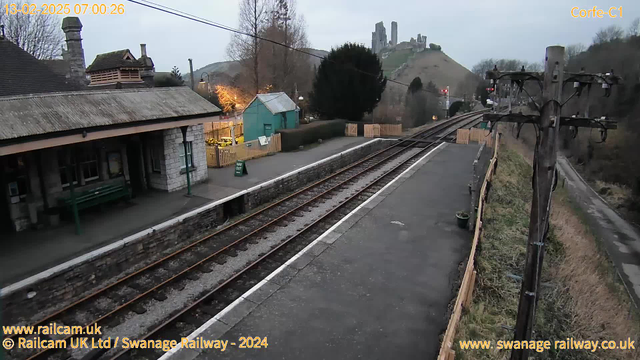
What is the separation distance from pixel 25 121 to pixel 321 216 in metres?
8.82

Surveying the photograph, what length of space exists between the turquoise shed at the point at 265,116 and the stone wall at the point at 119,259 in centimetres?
1067

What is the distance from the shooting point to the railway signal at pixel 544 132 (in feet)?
15.0

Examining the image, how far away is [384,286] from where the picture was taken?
27.6 ft

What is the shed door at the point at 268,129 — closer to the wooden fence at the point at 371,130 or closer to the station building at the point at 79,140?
the wooden fence at the point at 371,130

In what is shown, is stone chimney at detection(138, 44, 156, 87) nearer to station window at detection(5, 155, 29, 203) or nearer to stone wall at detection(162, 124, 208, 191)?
stone wall at detection(162, 124, 208, 191)

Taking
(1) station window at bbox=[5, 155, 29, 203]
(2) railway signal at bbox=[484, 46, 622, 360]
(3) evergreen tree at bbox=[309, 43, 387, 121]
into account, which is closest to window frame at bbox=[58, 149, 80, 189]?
(1) station window at bbox=[5, 155, 29, 203]

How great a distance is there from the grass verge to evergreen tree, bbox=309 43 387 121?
19.4 meters

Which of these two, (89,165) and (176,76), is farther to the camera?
(176,76)

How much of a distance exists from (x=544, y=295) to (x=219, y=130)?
2353 cm

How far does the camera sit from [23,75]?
14.1 meters

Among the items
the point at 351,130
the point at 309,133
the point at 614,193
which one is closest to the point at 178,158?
the point at 309,133

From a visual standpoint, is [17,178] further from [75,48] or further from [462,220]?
[462,220]

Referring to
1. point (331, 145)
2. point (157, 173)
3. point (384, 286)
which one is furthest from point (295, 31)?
point (384, 286)

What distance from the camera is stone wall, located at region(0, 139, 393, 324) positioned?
827 cm
